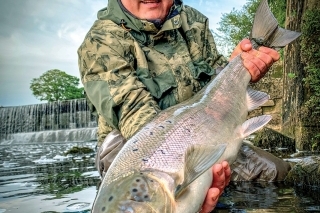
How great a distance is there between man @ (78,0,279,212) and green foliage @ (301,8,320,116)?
438 centimetres

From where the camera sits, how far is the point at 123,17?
3.80 m

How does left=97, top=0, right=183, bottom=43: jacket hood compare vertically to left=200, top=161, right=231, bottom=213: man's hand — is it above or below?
above

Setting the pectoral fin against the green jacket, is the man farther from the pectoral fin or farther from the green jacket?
the pectoral fin

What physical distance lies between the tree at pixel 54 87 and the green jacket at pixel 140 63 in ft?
173

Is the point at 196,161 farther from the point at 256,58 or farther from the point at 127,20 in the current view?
the point at 127,20

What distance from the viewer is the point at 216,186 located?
8.29 feet

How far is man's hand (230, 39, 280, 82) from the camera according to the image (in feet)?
11.3

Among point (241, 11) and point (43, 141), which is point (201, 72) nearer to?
point (43, 141)

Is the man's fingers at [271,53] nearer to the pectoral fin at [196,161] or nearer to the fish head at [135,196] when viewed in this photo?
the pectoral fin at [196,161]

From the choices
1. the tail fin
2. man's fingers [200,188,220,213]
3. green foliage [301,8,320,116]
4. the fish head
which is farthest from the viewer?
green foliage [301,8,320,116]

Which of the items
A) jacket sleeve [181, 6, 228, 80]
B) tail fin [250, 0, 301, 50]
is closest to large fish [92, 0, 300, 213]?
tail fin [250, 0, 301, 50]

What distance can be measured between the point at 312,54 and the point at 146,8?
5.48 metres

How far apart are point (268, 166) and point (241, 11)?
108 ft

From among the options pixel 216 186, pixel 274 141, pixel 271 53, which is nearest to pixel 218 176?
pixel 216 186
